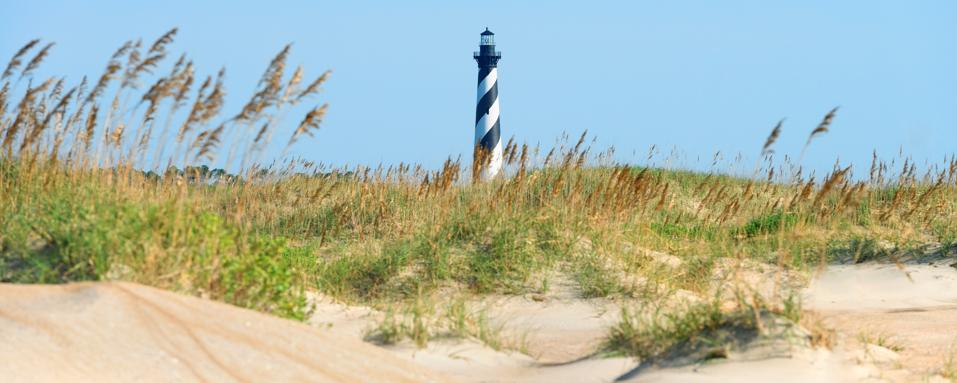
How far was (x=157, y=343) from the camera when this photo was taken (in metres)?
4.32

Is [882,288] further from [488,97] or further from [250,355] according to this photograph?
[488,97]

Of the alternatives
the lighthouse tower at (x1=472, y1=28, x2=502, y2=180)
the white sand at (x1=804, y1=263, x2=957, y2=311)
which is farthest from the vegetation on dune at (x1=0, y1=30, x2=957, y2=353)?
the lighthouse tower at (x1=472, y1=28, x2=502, y2=180)

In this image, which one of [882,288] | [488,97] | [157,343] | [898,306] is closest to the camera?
[157,343]

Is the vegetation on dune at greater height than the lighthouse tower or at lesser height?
lesser

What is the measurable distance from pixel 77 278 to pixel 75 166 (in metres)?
1.64

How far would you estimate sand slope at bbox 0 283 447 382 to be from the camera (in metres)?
4.18

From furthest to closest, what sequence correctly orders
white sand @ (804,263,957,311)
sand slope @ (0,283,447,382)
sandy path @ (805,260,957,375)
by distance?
white sand @ (804,263,957,311), sandy path @ (805,260,957,375), sand slope @ (0,283,447,382)

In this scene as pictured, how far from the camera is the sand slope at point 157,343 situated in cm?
418

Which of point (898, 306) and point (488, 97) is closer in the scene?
point (898, 306)

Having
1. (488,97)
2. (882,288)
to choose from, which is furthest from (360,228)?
(488,97)

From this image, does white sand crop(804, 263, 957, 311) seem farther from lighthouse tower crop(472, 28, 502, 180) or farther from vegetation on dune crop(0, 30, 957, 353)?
lighthouse tower crop(472, 28, 502, 180)

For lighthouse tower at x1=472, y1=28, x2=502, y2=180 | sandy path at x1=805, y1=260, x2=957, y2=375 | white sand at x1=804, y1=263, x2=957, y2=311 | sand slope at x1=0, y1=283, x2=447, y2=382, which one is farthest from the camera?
lighthouse tower at x1=472, y1=28, x2=502, y2=180

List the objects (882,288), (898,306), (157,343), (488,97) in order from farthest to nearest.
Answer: (488,97) < (882,288) < (898,306) < (157,343)

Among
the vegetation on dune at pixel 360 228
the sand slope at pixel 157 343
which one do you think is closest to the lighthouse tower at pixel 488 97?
the vegetation on dune at pixel 360 228
